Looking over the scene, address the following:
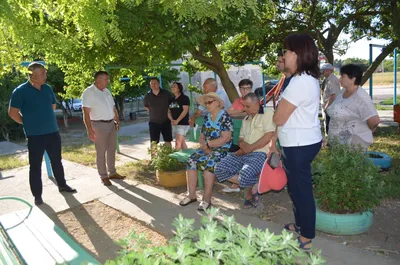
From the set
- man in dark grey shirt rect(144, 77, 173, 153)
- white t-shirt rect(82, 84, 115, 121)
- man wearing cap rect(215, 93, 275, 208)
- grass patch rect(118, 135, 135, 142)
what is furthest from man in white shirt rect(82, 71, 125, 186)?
grass patch rect(118, 135, 135, 142)

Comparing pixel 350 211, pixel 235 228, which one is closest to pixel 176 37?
pixel 350 211

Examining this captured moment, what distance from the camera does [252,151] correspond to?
3980mm

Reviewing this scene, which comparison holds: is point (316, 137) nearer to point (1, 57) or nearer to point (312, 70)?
point (312, 70)

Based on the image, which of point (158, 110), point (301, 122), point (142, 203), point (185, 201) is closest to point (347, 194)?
point (301, 122)

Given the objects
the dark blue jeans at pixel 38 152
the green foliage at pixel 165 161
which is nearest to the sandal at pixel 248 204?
the green foliage at pixel 165 161

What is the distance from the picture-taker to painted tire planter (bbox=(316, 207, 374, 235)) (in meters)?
3.12

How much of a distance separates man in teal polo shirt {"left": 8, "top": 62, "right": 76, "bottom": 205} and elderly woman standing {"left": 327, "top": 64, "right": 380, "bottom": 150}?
376cm

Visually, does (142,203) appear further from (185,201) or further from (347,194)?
(347,194)

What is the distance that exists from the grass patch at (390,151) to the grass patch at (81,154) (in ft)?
17.1

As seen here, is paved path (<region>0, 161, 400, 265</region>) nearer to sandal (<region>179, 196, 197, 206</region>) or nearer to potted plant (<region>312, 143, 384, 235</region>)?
sandal (<region>179, 196, 197, 206</region>)

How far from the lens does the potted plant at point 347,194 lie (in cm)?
310

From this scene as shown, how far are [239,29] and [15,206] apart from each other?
13.3ft

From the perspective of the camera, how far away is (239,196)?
453 cm

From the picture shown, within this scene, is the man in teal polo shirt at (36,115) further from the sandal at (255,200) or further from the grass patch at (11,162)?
the grass patch at (11,162)
